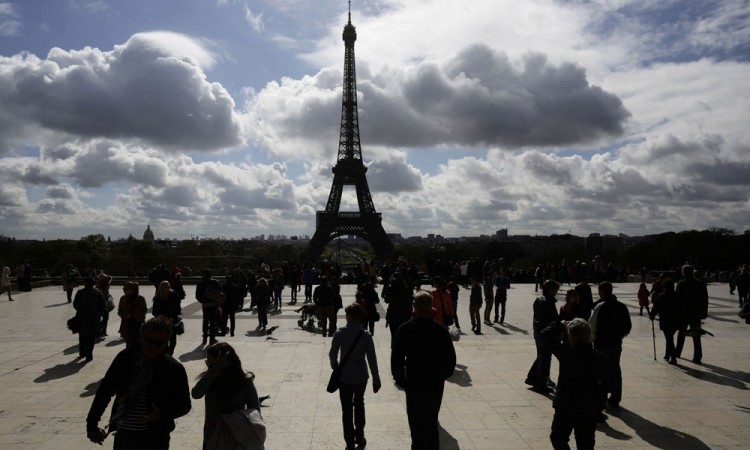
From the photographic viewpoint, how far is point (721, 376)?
887 cm

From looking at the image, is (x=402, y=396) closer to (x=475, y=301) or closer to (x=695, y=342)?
(x=475, y=301)

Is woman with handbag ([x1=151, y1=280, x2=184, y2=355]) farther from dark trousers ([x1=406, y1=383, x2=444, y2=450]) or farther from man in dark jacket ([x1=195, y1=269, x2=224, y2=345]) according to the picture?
dark trousers ([x1=406, y1=383, x2=444, y2=450])

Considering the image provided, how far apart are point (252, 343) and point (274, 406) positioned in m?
4.74

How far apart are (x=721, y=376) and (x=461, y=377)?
4215 millimetres

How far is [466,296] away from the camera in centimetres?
2216

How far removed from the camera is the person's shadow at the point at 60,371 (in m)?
8.72

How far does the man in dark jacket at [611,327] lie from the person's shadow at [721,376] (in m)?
2.52

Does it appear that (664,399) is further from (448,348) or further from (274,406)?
(274,406)

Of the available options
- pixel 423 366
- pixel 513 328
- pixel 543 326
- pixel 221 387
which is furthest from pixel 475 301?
pixel 221 387

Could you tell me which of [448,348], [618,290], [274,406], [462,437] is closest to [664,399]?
[462,437]

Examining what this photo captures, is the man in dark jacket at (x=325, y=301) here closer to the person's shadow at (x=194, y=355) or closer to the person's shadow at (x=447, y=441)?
the person's shadow at (x=194, y=355)

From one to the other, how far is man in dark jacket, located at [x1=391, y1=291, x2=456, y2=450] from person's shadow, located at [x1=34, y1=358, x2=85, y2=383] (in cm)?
663

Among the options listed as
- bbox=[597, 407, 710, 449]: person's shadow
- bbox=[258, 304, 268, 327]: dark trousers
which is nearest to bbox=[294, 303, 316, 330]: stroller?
bbox=[258, 304, 268, 327]: dark trousers

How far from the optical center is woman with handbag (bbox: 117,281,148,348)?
25.7 feet
